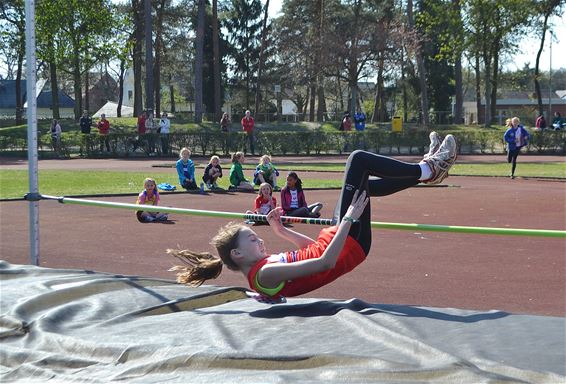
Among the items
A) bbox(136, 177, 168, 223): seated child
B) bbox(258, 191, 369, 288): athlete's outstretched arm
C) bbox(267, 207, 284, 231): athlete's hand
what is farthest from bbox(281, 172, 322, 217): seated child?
bbox(258, 191, 369, 288): athlete's outstretched arm

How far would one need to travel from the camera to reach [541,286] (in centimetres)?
737

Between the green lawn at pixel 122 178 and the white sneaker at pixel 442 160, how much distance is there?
36.9ft

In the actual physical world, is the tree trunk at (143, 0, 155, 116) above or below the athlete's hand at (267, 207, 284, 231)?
above

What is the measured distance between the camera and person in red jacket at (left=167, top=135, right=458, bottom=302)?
14.9 ft

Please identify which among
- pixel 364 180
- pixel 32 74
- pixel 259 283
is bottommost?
pixel 259 283

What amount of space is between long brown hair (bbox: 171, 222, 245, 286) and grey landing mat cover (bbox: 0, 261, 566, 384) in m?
0.18

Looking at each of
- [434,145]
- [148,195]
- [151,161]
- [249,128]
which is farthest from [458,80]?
[434,145]

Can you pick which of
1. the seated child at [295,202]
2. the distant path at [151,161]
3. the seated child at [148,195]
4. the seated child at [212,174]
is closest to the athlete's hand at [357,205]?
the seated child at [295,202]

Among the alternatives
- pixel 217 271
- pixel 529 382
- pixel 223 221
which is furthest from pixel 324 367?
pixel 223 221

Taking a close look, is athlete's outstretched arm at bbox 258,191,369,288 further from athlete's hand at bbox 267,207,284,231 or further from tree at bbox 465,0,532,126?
tree at bbox 465,0,532,126

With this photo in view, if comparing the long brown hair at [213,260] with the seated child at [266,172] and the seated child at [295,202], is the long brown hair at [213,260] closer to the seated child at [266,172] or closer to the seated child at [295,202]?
the seated child at [295,202]

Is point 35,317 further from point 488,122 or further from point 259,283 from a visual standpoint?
point 488,122

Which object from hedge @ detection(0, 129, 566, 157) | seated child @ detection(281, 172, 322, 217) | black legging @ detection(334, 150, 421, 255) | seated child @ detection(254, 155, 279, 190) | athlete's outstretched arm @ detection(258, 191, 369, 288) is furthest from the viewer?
hedge @ detection(0, 129, 566, 157)

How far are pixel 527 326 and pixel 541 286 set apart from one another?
11.9 ft
